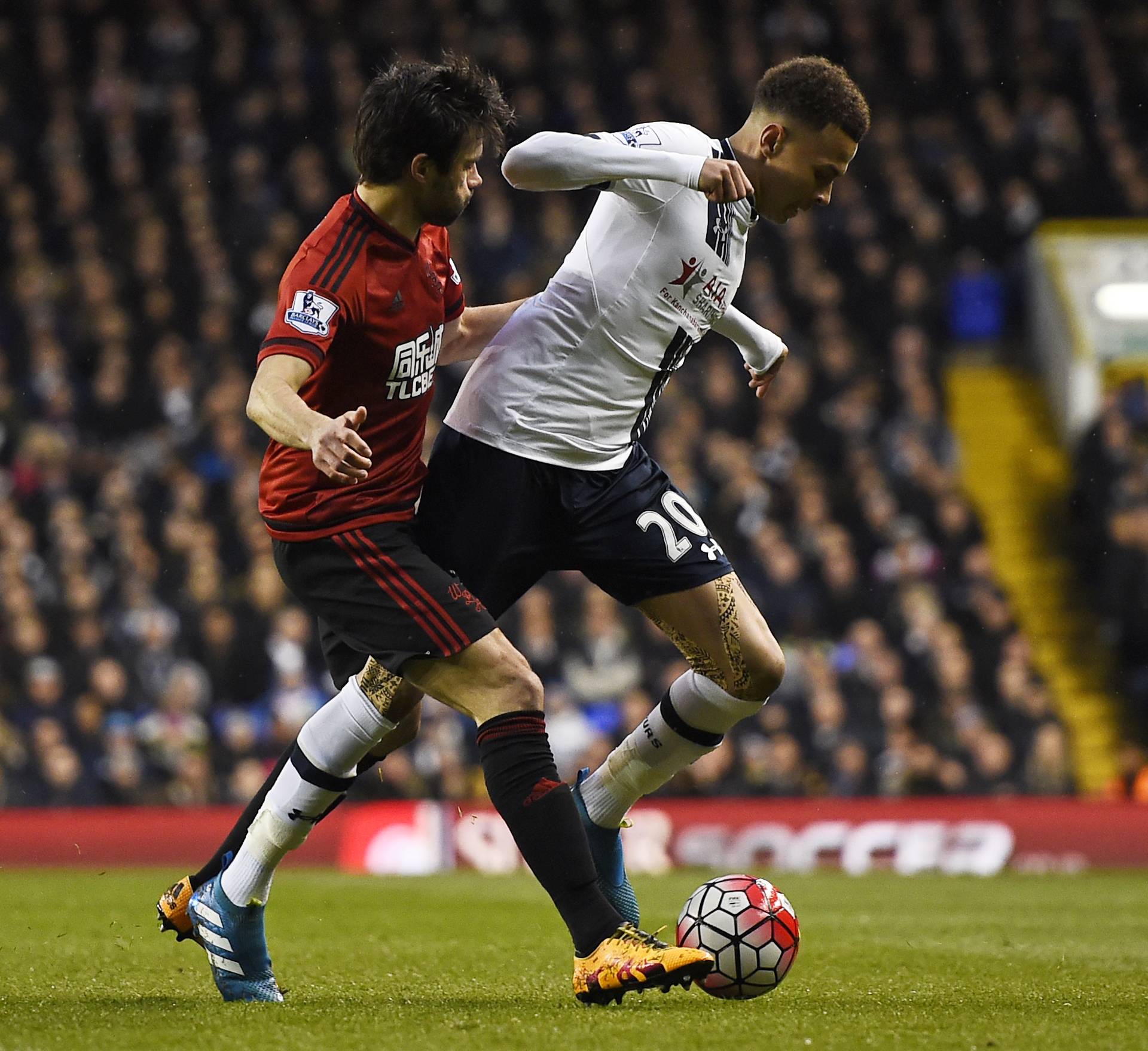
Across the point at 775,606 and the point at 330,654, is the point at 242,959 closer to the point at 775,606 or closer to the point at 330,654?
the point at 330,654

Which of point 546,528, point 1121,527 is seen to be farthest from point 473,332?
point 1121,527

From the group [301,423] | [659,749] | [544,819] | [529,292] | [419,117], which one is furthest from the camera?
[529,292]

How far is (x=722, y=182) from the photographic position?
4.26 metres

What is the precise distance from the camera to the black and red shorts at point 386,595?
14.2 feet

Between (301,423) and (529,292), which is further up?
(529,292)

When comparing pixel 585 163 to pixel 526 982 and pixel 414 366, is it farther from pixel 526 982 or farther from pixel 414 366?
pixel 526 982

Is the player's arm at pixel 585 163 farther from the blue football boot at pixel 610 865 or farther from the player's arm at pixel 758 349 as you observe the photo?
the blue football boot at pixel 610 865

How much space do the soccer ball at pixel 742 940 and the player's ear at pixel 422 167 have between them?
1915 mm

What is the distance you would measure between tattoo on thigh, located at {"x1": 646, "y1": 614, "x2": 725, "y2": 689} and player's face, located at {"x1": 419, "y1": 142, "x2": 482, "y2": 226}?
4.02 feet

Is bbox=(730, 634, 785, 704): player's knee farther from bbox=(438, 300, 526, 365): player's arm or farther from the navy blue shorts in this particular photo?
bbox=(438, 300, 526, 365): player's arm

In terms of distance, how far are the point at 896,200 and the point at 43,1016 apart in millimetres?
12851

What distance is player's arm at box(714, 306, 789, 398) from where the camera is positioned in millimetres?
5348

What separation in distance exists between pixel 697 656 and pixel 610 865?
0.65 metres

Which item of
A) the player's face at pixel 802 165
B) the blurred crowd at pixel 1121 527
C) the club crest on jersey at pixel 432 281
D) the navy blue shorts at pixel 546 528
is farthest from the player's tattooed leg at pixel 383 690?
the blurred crowd at pixel 1121 527
